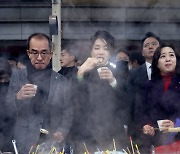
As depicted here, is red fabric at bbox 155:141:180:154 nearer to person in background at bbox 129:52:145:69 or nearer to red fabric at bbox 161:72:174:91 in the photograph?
red fabric at bbox 161:72:174:91

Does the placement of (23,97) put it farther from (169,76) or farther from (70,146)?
(169,76)

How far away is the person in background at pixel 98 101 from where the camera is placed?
→ 279 centimetres

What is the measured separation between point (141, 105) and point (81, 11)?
614 millimetres

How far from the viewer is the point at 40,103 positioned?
2734 millimetres

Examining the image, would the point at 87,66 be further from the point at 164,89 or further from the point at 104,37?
the point at 164,89

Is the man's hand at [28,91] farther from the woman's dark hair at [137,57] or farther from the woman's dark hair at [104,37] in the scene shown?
the woman's dark hair at [137,57]

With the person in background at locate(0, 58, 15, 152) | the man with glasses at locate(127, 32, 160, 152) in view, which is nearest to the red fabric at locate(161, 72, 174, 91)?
the man with glasses at locate(127, 32, 160, 152)

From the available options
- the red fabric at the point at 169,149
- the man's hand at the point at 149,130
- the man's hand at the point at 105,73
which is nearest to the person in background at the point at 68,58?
the man's hand at the point at 105,73

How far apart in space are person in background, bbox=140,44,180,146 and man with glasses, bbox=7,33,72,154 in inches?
17.5

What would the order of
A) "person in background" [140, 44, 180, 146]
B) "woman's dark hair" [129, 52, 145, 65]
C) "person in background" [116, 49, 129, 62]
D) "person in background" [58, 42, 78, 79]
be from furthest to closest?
1. "woman's dark hair" [129, 52, 145, 65]
2. "person in background" [116, 49, 129, 62]
3. "person in background" [58, 42, 78, 79]
4. "person in background" [140, 44, 180, 146]

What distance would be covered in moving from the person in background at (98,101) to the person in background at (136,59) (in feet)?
1.27

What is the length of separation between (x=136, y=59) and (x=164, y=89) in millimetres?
562

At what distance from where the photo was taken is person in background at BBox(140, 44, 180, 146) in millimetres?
2768

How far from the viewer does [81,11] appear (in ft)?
9.12
